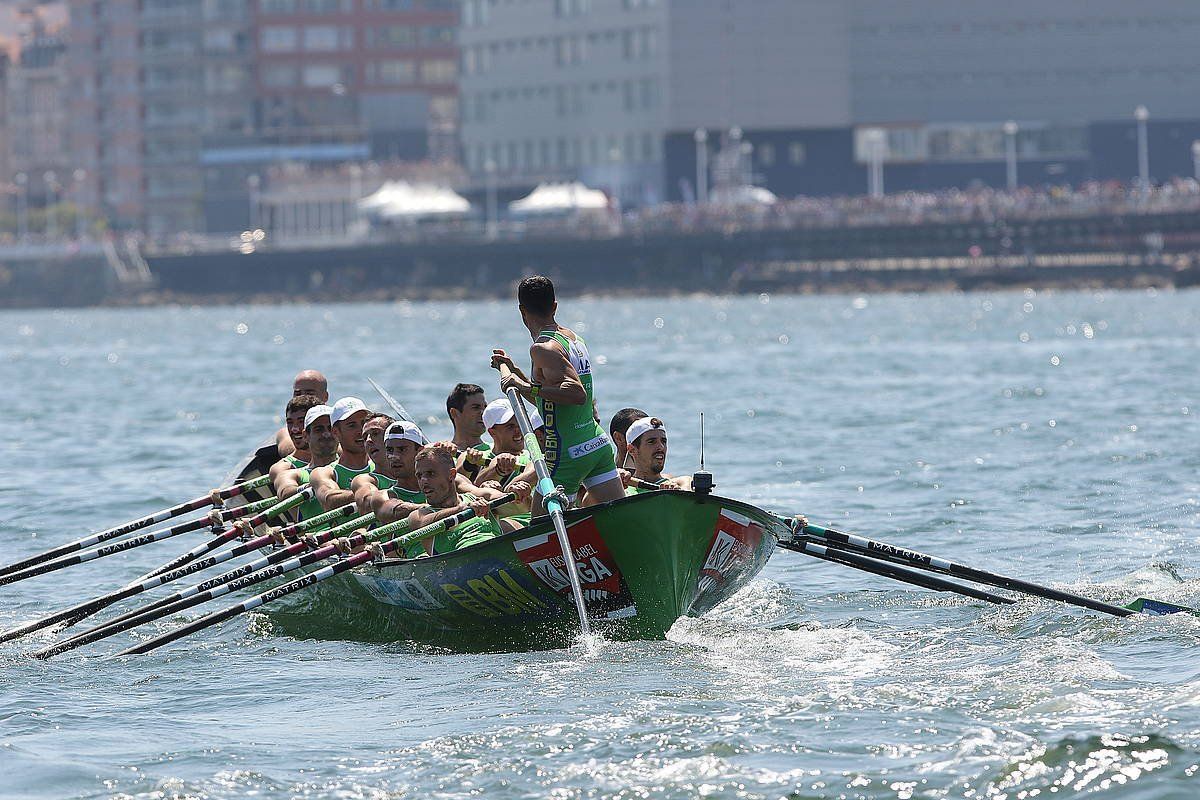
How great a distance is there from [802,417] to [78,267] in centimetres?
9930

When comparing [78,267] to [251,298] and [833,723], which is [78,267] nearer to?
[251,298]

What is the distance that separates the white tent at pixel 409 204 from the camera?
→ 11494 cm

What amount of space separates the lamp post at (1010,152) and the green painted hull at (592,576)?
9970 centimetres

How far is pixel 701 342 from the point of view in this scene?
220 feet

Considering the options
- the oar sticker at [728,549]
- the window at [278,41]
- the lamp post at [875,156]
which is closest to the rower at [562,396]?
the oar sticker at [728,549]

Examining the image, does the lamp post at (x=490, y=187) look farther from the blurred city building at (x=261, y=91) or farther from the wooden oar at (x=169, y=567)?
the wooden oar at (x=169, y=567)

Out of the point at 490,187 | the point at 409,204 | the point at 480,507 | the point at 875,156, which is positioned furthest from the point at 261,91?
the point at 480,507

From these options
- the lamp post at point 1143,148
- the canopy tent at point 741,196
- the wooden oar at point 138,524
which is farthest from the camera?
the lamp post at point 1143,148

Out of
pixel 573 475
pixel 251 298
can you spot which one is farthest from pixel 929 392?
pixel 251 298

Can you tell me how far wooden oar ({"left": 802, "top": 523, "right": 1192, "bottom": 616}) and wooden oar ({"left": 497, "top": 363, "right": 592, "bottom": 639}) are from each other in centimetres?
204

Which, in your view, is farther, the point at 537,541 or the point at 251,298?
the point at 251,298

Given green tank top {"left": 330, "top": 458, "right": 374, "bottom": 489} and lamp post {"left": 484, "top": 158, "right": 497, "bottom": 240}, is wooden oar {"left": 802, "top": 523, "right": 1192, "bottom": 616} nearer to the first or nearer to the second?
green tank top {"left": 330, "top": 458, "right": 374, "bottom": 489}

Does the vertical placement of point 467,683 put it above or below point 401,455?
below

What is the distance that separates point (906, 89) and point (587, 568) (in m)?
109
